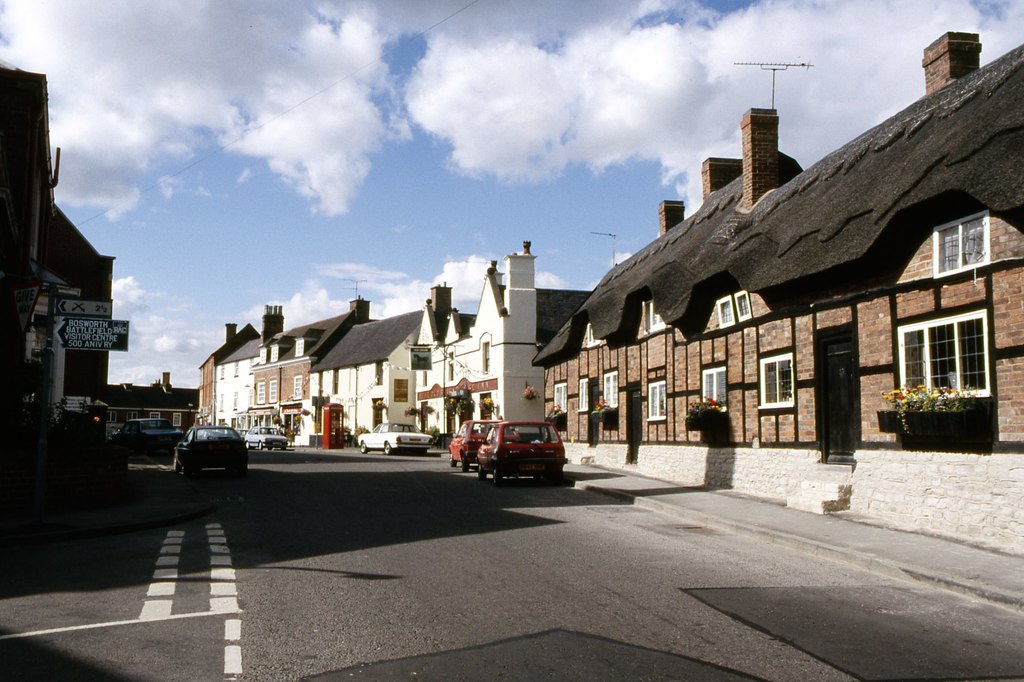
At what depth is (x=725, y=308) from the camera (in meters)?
20.3

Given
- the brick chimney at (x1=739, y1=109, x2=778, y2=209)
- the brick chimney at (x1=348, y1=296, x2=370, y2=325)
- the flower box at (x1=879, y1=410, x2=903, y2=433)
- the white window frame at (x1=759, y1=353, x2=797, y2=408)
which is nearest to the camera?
the flower box at (x1=879, y1=410, x2=903, y2=433)

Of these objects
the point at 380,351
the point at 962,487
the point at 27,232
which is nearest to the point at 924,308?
the point at 962,487

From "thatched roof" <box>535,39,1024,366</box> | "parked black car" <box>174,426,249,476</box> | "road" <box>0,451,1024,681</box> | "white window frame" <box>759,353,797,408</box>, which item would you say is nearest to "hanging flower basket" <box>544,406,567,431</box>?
"thatched roof" <box>535,39,1024,366</box>

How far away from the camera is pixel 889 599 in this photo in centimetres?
838

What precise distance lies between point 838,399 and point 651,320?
918 centimetres

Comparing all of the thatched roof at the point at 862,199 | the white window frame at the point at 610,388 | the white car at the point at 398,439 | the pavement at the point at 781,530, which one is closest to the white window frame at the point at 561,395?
the white window frame at the point at 610,388

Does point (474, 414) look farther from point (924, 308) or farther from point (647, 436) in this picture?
point (924, 308)

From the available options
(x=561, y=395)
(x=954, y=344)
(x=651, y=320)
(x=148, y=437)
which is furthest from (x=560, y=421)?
(x=954, y=344)

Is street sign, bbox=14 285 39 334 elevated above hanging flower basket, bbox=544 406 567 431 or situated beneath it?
elevated above

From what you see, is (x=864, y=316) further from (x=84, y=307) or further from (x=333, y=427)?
(x=333, y=427)

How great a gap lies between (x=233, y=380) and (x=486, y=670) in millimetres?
81630

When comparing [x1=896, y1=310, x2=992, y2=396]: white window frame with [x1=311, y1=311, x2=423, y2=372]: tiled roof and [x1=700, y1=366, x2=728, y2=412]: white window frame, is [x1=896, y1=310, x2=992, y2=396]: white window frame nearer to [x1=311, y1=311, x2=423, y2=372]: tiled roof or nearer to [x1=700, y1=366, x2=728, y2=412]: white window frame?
[x1=700, y1=366, x2=728, y2=412]: white window frame

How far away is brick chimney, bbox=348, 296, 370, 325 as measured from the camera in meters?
71.5

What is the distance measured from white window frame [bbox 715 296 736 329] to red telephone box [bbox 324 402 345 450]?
33650 millimetres
